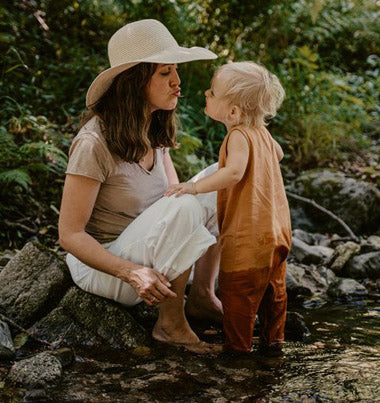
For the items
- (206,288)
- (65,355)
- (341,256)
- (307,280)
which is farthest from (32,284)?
(341,256)

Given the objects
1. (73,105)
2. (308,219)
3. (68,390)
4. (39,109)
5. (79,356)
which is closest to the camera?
(68,390)

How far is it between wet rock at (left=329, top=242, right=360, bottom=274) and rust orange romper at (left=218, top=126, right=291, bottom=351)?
1.50 m

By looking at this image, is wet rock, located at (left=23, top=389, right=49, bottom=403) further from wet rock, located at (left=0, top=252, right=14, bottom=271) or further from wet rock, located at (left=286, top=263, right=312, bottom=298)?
wet rock, located at (left=286, top=263, right=312, bottom=298)

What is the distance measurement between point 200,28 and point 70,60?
1.56m

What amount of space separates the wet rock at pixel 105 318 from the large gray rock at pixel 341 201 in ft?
8.95

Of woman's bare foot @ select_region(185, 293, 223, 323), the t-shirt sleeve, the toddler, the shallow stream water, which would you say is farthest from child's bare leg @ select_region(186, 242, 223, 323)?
the t-shirt sleeve

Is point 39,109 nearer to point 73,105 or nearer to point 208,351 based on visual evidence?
point 73,105

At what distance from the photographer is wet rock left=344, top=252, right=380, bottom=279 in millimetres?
3904

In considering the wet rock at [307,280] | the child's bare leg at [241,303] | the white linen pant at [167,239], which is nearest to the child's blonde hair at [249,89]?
the white linen pant at [167,239]

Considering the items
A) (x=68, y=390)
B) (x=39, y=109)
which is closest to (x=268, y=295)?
(x=68, y=390)

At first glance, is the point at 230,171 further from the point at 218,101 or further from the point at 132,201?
the point at 132,201

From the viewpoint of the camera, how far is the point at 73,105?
18.6 ft

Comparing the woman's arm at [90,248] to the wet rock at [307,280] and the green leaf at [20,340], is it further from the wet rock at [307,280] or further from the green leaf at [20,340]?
the wet rock at [307,280]

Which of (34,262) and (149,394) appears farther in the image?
(34,262)
